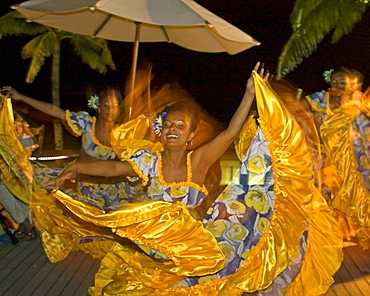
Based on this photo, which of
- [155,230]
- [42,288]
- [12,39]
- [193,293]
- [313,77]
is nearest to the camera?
[155,230]

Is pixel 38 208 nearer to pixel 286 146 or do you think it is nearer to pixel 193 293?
pixel 193 293

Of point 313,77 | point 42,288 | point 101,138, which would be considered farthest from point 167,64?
point 42,288

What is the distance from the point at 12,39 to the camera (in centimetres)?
1769

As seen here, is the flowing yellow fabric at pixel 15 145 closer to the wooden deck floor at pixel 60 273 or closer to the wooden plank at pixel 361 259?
the wooden deck floor at pixel 60 273

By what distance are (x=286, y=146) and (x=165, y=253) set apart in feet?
3.35

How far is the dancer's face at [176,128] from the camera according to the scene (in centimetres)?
397

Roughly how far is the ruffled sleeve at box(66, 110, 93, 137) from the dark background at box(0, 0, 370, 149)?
9.87 meters

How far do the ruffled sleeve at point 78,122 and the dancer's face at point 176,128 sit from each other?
78.1 inches

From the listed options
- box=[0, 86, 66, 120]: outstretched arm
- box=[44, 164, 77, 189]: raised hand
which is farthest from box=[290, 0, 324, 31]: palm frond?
box=[44, 164, 77, 189]: raised hand

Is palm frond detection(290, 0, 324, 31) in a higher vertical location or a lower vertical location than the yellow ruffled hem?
higher

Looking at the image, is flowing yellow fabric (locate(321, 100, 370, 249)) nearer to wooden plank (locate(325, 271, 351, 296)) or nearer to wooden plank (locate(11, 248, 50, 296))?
wooden plank (locate(325, 271, 351, 296))

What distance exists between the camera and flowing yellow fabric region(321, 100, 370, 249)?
5.89m

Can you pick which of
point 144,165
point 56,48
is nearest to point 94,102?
point 144,165

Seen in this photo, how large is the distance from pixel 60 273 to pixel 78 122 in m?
1.59
